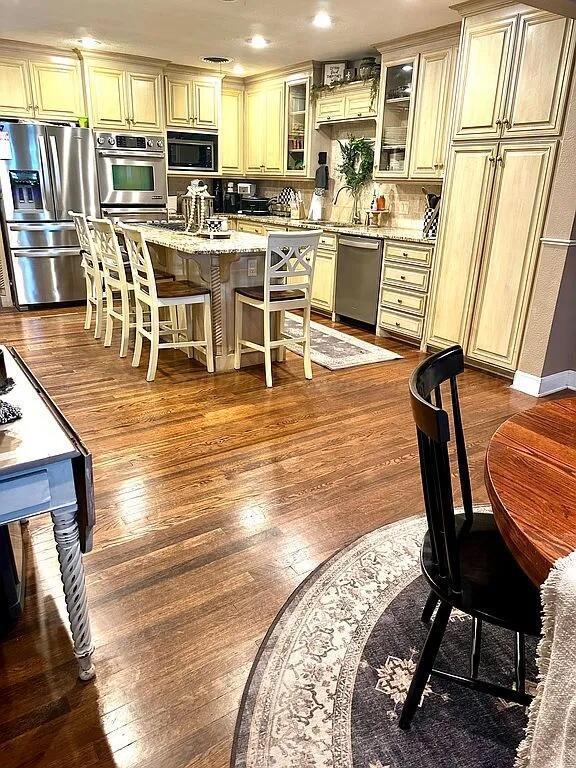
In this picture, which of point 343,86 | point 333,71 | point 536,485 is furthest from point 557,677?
point 333,71

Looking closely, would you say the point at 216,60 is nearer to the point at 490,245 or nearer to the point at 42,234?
the point at 42,234

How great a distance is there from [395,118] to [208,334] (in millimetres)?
2926

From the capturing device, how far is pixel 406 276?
471 cm

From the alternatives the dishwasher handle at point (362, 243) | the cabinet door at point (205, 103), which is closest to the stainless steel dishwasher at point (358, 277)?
the dishwasher handle at point (362, 243)

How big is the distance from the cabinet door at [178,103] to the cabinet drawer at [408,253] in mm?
3295

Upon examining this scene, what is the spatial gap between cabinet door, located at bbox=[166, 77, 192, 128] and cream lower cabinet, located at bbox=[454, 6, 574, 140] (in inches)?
144

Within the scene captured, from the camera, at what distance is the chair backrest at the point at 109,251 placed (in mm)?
3953

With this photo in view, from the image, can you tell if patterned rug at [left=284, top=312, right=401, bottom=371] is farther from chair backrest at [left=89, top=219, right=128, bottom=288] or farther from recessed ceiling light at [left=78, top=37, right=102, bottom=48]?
recessed ceiling light at [left=78, top=37, right=102, bottom=48]

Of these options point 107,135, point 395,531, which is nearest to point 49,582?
point 395,531

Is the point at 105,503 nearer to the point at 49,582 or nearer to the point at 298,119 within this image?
the point at 49,582

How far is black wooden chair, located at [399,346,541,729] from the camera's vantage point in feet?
3.86

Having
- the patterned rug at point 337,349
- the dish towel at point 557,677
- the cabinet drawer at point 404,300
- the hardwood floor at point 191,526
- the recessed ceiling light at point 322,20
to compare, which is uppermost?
the recessed ceiling light at point 322,20

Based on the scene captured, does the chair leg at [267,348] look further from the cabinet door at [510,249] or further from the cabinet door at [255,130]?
the cabinet door at [255,130]

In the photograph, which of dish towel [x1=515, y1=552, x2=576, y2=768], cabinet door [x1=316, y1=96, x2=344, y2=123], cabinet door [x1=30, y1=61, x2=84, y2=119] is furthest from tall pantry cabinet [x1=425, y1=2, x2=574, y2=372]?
cabinet door [x1=30, y1=61, x2=84, y2=119]
